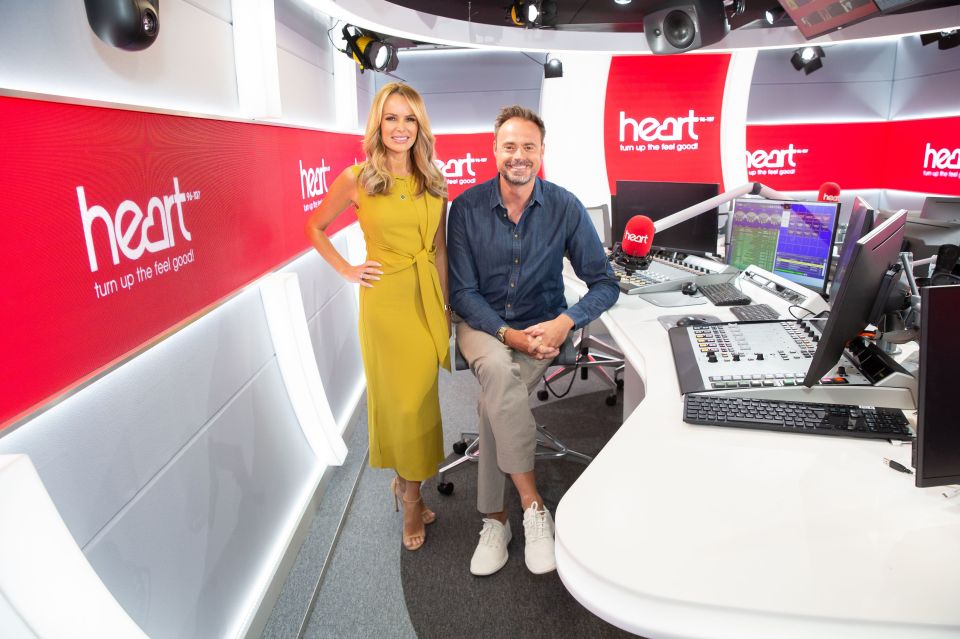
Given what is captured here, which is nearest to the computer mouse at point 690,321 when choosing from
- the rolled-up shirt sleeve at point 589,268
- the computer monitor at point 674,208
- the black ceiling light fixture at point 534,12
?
the rolled-up shirt sleeve at point 589,268

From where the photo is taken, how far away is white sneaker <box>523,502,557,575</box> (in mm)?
1860

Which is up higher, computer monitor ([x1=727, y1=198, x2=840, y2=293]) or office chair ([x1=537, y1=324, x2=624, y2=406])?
computer monitor ([x1=727, y1=198, x2=840, y2=293])

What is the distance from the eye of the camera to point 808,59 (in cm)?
575

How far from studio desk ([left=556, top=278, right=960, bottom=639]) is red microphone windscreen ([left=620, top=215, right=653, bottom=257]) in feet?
4.17

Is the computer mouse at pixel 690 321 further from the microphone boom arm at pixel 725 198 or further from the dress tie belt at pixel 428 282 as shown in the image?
the dress tie belt at pixel 428 282

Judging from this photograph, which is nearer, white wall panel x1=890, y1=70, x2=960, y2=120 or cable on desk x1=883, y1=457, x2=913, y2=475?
cable on desk x1=883, y1=457, x2=913, y2=475

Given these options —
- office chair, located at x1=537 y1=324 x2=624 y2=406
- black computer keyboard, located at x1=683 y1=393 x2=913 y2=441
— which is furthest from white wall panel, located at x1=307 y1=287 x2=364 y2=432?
black computer keyboard, located at x1=683 y1=393 x2=913 y2=441

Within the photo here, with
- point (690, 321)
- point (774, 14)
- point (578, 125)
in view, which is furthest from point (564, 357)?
point (774, 14)

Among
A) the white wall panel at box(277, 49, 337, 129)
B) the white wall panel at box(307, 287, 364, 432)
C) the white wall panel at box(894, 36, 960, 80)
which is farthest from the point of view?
the white wall panel at box(894, 36, 960, 80)

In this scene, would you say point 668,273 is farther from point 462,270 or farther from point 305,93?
point 305,93

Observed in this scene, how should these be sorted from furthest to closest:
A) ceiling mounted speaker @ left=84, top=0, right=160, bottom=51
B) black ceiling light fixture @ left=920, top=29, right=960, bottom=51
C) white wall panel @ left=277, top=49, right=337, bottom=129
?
black ceiling light fixture @ left=920, top=29, right=960, bottom=51, white wall panel @ left=277, top=49, right=337, bottom=129, ceiling mounted speaker @ left=84, top=0, right=160, bottom=51

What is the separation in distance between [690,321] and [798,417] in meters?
0.74

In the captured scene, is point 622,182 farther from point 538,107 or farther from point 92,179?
point 538,107

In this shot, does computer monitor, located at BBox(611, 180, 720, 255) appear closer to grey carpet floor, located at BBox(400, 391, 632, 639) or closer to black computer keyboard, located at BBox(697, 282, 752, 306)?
black computer keyboard, located at BBox(697, 282, 752, 306)
